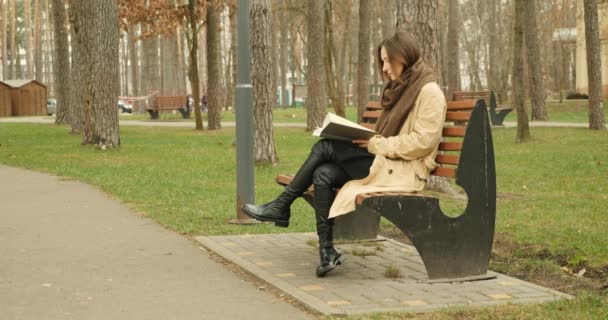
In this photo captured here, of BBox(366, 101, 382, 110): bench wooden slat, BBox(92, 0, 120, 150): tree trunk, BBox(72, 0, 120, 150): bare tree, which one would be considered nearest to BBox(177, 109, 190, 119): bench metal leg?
BBox(72, 0, 120, 150): bare tree

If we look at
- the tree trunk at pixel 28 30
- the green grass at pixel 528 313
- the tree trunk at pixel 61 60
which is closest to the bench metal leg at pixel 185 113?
the tree trunk at pixel 61 60

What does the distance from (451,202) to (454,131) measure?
170 inches

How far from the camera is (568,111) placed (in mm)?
35469

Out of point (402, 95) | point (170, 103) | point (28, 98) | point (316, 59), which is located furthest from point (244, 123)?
point (28, 98)

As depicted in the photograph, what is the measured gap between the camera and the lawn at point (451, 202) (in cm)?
698

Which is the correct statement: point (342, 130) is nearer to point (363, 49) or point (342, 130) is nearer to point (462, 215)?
point (462, 215)

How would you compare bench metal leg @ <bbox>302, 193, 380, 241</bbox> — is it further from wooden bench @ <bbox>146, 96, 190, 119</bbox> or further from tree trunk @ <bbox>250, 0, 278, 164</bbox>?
wooden bench @ <bbox>146, 96, 190, 119</bbox>

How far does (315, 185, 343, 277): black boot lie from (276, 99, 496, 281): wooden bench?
10.8 inches

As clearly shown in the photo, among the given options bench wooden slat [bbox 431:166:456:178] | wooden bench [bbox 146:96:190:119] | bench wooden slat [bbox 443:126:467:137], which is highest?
wooden bench [bbox 146:96:190:119]

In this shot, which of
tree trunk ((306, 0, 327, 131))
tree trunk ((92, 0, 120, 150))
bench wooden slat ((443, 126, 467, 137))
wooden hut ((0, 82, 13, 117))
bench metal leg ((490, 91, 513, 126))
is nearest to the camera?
bench wooden slat ((443, 126, 467, 137))

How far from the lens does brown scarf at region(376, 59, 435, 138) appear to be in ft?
20.7

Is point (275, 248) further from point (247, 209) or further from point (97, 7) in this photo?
point (97, 7)

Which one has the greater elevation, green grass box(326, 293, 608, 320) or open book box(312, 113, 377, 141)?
open book box(312, 113, 377, 141)

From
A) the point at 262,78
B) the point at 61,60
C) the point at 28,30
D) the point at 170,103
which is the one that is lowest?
the point at 262,78
